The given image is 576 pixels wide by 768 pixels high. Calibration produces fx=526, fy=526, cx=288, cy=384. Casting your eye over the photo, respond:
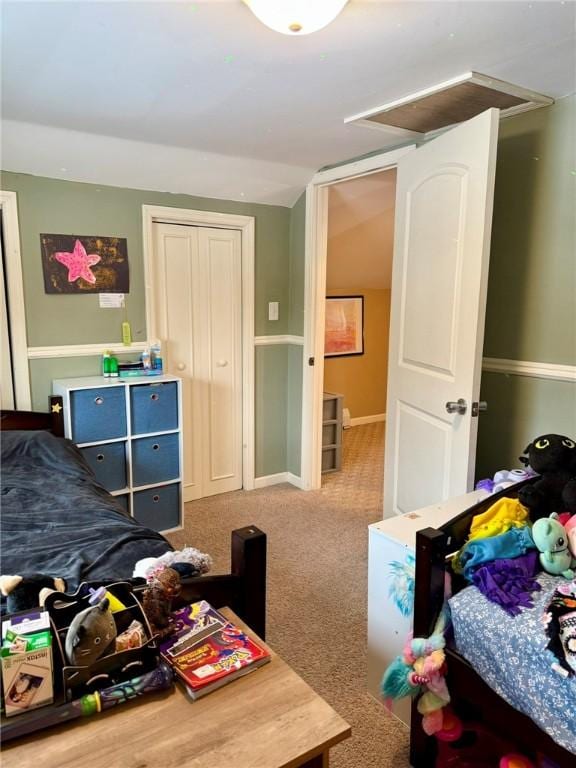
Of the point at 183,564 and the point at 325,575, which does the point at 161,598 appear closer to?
the point at 183,564

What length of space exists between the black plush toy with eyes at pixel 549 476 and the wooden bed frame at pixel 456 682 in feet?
0.43

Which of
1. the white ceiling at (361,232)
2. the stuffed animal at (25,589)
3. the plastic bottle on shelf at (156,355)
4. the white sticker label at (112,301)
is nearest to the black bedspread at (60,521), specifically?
the stuffed animal at (25,589)

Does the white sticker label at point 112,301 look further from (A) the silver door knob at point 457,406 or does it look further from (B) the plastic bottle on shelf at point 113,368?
(A) the silver door knob at point 457,406

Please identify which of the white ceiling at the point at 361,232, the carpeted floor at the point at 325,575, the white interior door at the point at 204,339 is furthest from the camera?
the white ceiling at the point at 361,232

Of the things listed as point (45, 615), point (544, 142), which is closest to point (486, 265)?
point (544, 142)

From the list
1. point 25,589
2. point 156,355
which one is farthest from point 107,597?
point 156,355

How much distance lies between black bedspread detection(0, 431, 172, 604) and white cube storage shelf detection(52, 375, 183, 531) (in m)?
0.23

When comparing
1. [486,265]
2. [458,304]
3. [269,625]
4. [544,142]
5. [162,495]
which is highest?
[544,142]

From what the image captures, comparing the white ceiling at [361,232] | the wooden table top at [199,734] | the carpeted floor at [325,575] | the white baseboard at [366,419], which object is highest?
the white ceiling at [361,232]

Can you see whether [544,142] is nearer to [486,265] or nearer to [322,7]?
[486,265]

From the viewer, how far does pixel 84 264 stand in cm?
288

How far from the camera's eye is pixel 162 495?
9.88 ft

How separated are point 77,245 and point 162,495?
1457mm

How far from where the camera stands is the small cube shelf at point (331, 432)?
4023mm
